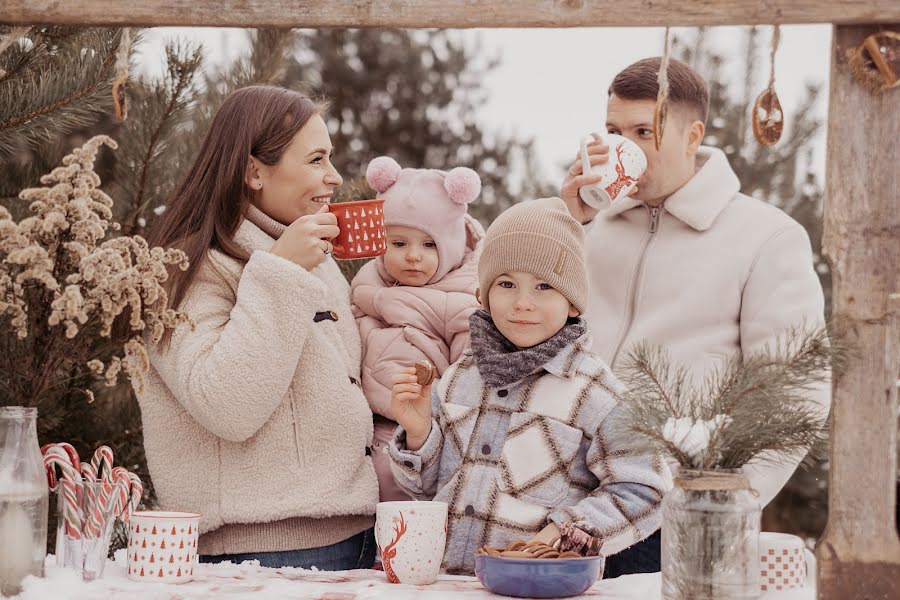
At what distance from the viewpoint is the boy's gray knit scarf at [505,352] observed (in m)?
2.29

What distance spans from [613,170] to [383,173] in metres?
0.61

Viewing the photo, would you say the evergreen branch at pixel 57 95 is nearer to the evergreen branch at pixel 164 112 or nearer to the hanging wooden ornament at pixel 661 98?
the evergreen branch at pixel 164 112

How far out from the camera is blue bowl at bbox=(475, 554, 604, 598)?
180 centimetres

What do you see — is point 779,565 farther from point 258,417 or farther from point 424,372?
point 258,417

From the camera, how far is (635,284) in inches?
113

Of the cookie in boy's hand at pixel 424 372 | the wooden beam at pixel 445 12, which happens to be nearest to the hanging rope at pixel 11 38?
the wooden beam at pixel 445 12

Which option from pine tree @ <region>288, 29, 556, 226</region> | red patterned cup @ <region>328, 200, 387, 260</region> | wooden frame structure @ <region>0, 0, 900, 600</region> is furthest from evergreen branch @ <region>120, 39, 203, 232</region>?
pine tree @ <region>288, 29, 556, 226</region>

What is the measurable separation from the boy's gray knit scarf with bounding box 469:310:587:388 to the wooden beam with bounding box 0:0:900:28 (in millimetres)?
741

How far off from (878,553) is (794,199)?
7347mm

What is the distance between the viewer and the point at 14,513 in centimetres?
175

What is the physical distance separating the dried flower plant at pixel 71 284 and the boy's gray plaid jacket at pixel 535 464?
690 mm

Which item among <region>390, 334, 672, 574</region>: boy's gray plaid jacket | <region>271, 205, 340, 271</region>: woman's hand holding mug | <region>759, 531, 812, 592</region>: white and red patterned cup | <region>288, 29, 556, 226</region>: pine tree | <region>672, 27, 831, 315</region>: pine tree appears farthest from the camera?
<region>288, 29, 556, 226</region>: pine tree

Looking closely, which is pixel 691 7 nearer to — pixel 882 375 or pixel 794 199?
pixel 882 375

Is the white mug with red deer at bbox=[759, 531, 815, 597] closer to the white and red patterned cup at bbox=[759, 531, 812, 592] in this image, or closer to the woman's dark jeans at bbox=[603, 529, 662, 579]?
the white and red patterned cup at bbox=[759, 531, 812, 592]
